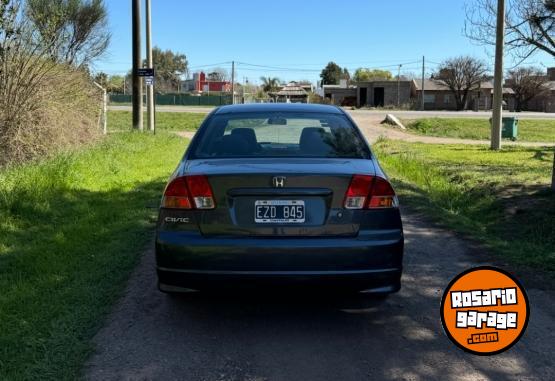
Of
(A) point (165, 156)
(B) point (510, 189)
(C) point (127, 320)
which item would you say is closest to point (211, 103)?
(A) point (165, 156)

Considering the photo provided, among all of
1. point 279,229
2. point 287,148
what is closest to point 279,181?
point 279,229

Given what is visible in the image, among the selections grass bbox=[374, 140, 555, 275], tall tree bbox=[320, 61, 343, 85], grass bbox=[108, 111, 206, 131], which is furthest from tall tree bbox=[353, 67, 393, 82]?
grass bbox=[374, 140, 555, 275]

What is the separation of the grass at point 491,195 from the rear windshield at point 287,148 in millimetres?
2351

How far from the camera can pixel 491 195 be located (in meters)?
9.15

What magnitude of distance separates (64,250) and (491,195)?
6.35m

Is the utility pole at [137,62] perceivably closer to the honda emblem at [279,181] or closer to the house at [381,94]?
the honda emblem at [279,181]

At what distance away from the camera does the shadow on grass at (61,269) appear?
Answer: 373 centimetres

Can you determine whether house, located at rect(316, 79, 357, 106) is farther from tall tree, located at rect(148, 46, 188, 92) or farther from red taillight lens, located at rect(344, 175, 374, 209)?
red taillight lens, located at rect(344, 175, 374, 209)

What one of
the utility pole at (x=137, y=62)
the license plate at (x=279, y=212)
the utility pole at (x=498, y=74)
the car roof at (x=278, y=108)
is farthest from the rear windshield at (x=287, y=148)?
the utility pole at (x=137, y=62)

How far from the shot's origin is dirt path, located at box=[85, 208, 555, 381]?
3.55 metres

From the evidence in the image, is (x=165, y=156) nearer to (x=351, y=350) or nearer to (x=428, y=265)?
(x=428, y=265)

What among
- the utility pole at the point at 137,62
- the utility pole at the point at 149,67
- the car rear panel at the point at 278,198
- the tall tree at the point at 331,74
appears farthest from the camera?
the tall tree at the point at 331,74

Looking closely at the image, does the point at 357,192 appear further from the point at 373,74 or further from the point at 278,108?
the point at 373,74

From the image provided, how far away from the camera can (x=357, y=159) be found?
4.40 metres
